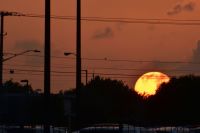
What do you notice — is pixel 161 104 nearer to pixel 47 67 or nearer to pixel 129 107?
pixel 129 107

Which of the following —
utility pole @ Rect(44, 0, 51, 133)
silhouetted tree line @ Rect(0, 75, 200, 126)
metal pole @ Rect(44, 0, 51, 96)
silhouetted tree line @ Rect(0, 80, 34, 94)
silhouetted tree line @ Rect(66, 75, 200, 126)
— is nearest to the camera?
utility pole @ Rect(44, 0, 51, 133)

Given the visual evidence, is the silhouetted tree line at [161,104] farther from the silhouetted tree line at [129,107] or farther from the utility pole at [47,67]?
the utility pole at [47,67]

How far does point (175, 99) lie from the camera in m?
94.9

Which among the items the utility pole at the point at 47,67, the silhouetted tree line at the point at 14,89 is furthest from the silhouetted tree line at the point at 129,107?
the utility pole at the point at 47,67

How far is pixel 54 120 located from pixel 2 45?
345 inches

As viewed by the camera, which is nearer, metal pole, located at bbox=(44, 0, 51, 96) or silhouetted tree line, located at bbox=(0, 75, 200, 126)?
metal pole, located at bbox=(44, 0, 51, 96)

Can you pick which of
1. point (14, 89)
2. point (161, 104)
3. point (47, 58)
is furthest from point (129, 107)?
point (14, 89)

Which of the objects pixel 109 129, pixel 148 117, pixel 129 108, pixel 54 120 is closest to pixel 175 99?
pixel 148 117

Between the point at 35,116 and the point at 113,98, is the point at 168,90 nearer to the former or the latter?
the point at 113,98

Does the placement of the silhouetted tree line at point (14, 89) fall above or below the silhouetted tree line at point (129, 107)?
above

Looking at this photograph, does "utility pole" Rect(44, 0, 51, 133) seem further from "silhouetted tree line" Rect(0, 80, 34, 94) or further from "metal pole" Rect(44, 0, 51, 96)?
"silhouetted tree line" Rect(0, 80, 34, 94)

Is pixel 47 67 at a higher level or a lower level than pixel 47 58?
lower

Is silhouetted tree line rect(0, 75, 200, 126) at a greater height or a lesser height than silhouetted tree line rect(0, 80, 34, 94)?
lesser

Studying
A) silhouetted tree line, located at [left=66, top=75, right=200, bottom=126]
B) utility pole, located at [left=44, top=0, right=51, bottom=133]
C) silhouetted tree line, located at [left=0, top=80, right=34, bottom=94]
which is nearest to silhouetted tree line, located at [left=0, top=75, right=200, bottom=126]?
silhouetted tree line, located at [left=66, top=75, right=200, bottom=126]
